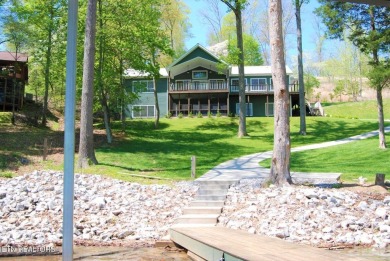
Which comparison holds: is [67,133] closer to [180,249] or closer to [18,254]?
[18,254]

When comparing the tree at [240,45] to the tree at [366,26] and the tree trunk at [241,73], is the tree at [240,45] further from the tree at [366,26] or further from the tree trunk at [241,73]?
the tree at [366,26]

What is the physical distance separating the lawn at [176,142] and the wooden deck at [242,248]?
273 inches

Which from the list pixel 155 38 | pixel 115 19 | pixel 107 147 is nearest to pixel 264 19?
pixel 155 38

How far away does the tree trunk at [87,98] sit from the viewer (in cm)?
1584

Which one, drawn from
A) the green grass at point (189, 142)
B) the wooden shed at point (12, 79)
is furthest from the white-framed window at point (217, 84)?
the wooden shed at point (12, 79)

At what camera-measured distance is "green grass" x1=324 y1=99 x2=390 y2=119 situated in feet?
138

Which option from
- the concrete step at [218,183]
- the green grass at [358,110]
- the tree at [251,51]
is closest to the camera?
the concrete step at [218,183]

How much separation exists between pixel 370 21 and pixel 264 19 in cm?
3234

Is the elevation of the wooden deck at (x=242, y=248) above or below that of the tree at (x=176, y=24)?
below

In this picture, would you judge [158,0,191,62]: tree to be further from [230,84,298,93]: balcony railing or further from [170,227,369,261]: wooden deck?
[170,227,369,261]: wooden deck

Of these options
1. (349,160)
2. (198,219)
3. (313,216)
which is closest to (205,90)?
(349,160)

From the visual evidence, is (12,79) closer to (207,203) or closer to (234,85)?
(234,85)

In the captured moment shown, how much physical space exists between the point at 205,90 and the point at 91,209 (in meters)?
28.5

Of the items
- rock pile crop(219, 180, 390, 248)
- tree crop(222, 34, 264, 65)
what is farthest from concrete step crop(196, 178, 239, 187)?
tree crop(222, 34, 264, 65)
